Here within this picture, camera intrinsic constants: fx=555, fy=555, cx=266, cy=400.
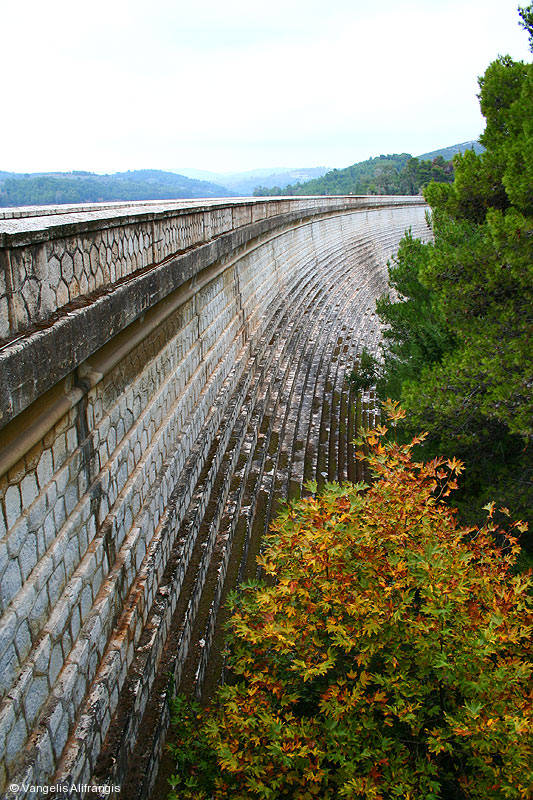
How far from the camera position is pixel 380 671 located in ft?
12.4

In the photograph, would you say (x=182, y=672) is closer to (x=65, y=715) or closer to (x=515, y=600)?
(x=65, y=715)

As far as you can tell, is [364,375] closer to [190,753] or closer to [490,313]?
[490,313]

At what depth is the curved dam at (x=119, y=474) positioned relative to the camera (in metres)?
2.67

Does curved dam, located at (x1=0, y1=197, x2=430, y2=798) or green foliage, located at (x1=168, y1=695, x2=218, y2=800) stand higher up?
curved dam, located at (x1=0, y1=197, x2=430, y2=798)

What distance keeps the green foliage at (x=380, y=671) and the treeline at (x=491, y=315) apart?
293cm

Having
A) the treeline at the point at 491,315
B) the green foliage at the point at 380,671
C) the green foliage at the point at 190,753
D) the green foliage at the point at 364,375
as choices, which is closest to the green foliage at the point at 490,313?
the treeline at the point at 491,315

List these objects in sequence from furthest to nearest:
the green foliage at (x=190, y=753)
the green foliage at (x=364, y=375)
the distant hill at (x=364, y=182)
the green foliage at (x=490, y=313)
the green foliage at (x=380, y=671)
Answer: the distant hill at (x=364, y=182) < the green foliage at (x=364, y=375) < the green foliage at (x=490, y=313) < the green foliage at (x=190, y=753) < the green foliage at (x=380, y=671)

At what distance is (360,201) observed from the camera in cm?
3009

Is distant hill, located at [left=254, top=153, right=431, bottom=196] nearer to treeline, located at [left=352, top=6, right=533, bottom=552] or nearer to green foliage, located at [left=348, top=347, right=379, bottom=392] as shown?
green foliage, located at [left=348, top=347, right=379, bottom=392]

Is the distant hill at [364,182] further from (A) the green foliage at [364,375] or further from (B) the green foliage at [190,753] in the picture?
(B) the green foliage at [190,753]

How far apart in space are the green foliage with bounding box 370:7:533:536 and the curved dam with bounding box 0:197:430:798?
8.10 ft

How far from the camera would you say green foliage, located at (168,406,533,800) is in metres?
3.10

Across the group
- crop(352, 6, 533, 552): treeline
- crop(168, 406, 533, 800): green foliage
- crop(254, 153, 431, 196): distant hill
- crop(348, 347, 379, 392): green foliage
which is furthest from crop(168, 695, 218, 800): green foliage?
crop(254, 153, 431, 196): distant hill

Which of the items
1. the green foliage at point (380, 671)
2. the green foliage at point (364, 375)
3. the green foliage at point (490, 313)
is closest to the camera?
the green foliage at point (380, 671)
